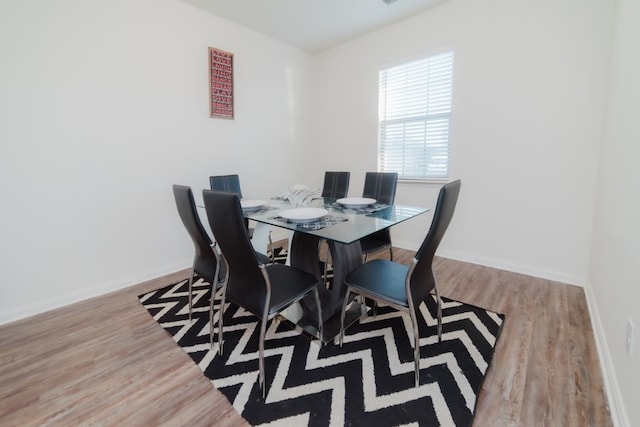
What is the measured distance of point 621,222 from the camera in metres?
1.40

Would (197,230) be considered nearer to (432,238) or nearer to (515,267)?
(432,238)

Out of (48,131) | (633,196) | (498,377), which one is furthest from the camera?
(48,131)

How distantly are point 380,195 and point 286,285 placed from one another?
1421 mm

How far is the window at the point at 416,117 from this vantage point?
9.64 feet

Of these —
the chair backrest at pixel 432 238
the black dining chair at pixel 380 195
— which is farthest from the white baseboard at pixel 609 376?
the black dining chair at pixel 380 195

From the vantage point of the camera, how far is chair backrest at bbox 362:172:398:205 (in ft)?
8.13

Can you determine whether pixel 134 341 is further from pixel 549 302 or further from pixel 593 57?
pixel 593 57

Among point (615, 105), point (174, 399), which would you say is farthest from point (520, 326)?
point (174, 399)

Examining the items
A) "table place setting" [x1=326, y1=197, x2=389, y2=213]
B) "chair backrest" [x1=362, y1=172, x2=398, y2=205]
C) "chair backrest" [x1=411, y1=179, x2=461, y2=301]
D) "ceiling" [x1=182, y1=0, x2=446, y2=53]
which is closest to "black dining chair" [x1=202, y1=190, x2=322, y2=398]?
"chair backrest" [x1=411, y1=179, x2=461, y2=301]

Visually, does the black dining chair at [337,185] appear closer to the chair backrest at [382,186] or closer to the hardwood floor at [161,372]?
the chair backrest at [382,186]

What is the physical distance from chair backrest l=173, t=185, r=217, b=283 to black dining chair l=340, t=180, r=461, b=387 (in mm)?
856

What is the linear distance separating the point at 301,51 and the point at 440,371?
403 centimetres

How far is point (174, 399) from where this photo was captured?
129 cm

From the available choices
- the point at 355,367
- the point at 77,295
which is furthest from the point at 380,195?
the point at 77,295
